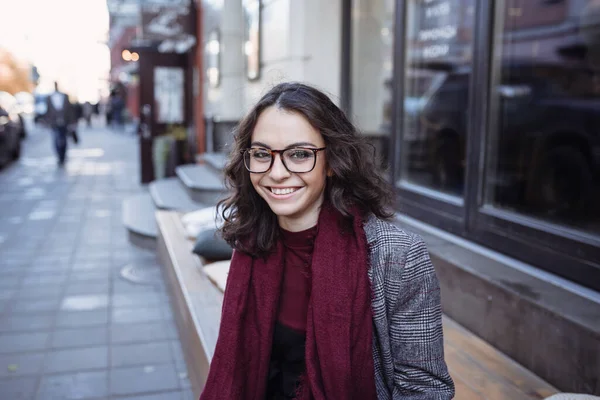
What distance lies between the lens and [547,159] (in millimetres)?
6730

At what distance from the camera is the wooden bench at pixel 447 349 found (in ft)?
9.46

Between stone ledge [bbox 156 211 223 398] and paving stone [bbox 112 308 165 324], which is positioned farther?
paving stone [bbox 112 308 165 324]

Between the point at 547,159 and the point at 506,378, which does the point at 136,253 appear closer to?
the point at 547,159

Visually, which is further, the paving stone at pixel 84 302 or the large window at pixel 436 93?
the large window at pixel 436 93

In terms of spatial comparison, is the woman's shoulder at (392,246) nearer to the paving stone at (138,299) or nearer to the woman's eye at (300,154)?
the woman's eye at (300,154)

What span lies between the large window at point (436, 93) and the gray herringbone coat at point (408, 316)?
10.6 feet

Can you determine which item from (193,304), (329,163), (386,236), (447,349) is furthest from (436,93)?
(386,236)

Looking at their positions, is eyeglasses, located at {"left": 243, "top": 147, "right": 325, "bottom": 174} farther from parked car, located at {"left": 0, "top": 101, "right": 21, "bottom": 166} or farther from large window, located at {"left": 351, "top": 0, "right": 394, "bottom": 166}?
parked car, located at {"left": 0, "top": 101, "right": 21, "bottom": 166}

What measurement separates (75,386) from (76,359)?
1.39ft

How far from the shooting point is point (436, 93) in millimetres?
8414

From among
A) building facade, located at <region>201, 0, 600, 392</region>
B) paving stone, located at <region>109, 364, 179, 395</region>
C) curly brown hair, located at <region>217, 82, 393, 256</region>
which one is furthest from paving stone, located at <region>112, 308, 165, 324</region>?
curly brown hair, located at <region>217, 82, 393, 256</region>

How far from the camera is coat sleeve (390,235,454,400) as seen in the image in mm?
1746

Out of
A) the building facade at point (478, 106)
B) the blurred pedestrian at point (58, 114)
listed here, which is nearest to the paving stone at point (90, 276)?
the building facade at point (478, 106)

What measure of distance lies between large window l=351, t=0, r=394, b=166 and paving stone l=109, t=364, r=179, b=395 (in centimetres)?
329
